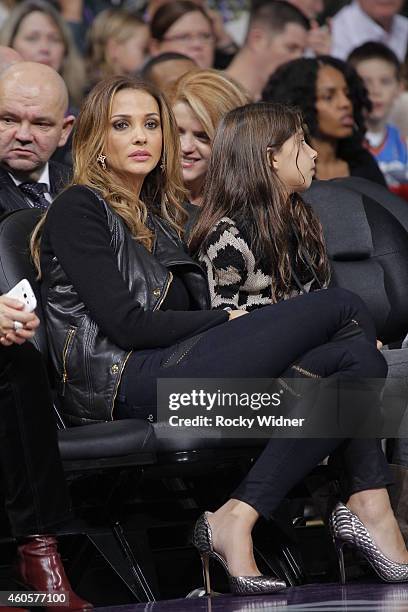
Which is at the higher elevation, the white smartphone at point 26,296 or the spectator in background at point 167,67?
the spectator in background at point 167,67

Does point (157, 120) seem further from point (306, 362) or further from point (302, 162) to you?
point (306, 362)

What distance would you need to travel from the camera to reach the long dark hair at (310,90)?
4.83 meters

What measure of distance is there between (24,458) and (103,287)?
461 millimetres

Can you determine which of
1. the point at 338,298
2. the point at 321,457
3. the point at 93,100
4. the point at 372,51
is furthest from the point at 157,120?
the point at 372,51

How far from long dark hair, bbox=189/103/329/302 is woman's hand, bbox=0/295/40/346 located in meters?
0.70

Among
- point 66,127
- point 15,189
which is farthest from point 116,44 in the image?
point 15,189

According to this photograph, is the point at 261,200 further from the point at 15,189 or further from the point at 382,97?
the point at 382,97

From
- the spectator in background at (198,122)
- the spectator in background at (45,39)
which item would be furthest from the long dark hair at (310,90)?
the spectator in background at (198,122)

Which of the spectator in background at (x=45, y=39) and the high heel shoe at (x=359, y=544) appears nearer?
the high heel shoe at (x=359, y=544)

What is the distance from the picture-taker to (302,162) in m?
3.14

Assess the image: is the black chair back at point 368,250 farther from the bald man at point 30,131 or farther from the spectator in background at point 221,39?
the spectator in background at point 221,39

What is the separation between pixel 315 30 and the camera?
17.8 feet

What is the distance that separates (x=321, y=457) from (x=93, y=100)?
1064mm

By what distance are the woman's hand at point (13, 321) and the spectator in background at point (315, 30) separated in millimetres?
3237
